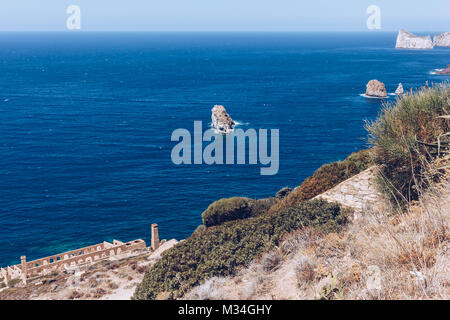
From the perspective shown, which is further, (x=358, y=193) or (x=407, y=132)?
(x=358, y=193)

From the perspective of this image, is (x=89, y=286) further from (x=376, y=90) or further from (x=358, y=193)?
(x=376, y=90)

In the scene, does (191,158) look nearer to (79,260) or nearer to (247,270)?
(79,260)

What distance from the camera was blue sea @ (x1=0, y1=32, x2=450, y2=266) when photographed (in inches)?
1774

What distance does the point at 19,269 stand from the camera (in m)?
29.3

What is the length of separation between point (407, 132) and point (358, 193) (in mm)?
3142

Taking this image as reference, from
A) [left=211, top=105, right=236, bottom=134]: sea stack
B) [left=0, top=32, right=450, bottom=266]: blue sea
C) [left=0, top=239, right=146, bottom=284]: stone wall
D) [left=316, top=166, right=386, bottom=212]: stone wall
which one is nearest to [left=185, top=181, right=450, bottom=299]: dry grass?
[left=316, top=166, right=386, bottom=212]: stone wall

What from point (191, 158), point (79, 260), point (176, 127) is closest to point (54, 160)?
point (191, 158)

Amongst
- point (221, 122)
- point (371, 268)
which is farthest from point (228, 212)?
point (221, 122)

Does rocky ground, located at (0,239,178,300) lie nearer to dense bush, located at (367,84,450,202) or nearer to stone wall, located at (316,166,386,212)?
stone wall, located at (316,166,386,212)

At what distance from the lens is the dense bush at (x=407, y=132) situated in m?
13.8

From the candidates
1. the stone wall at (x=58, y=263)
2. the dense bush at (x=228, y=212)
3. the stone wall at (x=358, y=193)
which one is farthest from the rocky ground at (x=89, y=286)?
the stone wall at (x=358, y=193)

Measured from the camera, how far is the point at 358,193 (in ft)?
53.4

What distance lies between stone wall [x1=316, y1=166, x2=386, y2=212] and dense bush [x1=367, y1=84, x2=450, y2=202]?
3.28 ft
